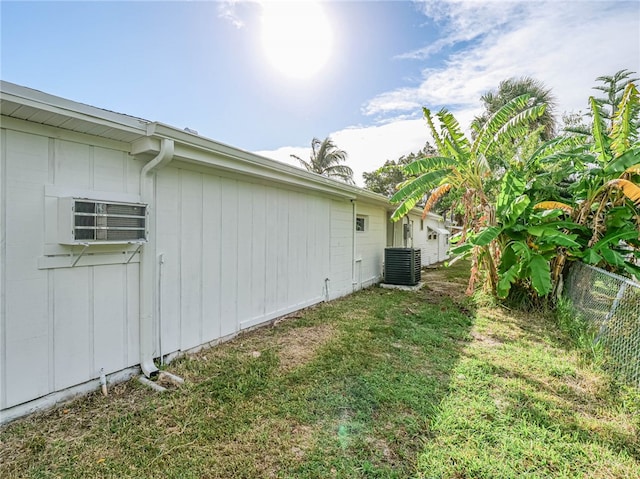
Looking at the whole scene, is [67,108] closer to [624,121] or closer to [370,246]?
[624,121]

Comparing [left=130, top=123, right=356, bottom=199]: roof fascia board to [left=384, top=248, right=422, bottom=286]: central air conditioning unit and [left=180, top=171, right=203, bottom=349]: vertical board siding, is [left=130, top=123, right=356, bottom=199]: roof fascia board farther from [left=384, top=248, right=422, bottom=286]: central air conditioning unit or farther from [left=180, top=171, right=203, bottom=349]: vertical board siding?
[left=384, top=248, right=422, bottom=286]: central air conditioning unit

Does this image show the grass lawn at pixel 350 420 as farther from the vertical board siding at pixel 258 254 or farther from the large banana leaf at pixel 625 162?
the large banana leaf at pixel 625 162

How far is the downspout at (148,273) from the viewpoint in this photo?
3.32 m

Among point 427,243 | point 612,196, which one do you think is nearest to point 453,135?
point 612,196

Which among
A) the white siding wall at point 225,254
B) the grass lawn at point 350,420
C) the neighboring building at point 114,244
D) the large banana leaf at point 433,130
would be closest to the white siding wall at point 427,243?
the large banana leaf at point 433,130

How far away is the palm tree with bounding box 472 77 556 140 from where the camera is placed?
1681 cm

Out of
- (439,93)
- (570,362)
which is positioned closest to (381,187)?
(439,93)

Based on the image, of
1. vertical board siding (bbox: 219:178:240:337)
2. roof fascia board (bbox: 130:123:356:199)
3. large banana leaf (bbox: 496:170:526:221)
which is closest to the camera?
roof fascia board (bbox: 130:123:356:199)

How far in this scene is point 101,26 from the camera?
13.4ft

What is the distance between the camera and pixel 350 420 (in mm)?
2688

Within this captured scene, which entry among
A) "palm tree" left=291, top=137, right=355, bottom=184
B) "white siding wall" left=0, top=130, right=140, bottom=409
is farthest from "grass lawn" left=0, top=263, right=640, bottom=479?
"palm tree" left=291, top=137, right=355, bottom=184

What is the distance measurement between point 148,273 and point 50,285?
2.81ft

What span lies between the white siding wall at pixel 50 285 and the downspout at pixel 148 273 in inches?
6.7

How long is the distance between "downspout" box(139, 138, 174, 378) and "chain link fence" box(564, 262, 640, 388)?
551 centimetres
